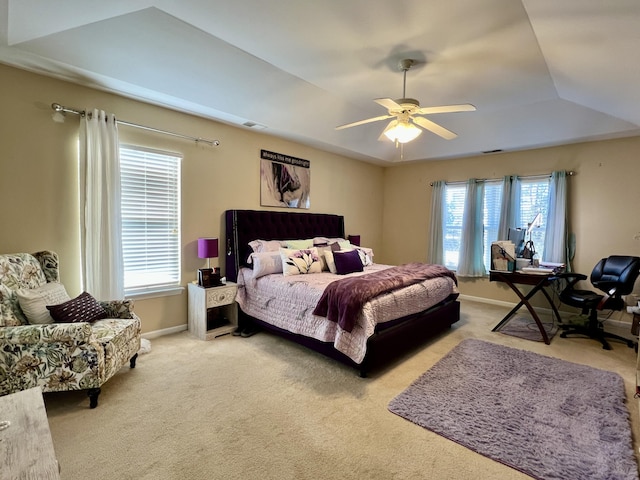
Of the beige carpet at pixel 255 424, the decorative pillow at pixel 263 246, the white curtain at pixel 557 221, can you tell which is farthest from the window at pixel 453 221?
the decorative pillow at pixel 263 246

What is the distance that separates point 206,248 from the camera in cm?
360

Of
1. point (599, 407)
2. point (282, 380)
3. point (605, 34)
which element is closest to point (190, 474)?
point (282, 380)

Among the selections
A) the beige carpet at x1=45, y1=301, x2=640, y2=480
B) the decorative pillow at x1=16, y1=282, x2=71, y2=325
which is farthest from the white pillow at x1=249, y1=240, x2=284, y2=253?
the decorative pillow at x1=16, y1=282, x2=71, y2=325

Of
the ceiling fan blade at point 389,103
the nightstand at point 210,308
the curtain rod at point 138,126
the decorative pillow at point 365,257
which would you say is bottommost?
the nightstand at point 210,308

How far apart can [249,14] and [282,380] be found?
9.59 ft

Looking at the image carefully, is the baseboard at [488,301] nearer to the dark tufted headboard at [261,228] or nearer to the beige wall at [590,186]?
the beige wall at [590,186]

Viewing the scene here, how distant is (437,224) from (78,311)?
17.6 feet

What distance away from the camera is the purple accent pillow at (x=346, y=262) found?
3920 mm

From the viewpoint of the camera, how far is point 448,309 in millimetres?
3809

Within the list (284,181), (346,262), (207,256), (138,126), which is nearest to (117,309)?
(207,256)

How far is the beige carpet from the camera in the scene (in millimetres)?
1701

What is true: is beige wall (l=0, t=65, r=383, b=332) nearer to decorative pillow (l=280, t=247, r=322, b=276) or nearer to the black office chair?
decorative pillow (l=280, t=247, r=322, b=276)

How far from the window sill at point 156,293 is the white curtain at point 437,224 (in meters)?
4.36

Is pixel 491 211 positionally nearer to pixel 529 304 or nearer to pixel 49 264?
pixel 529 304
